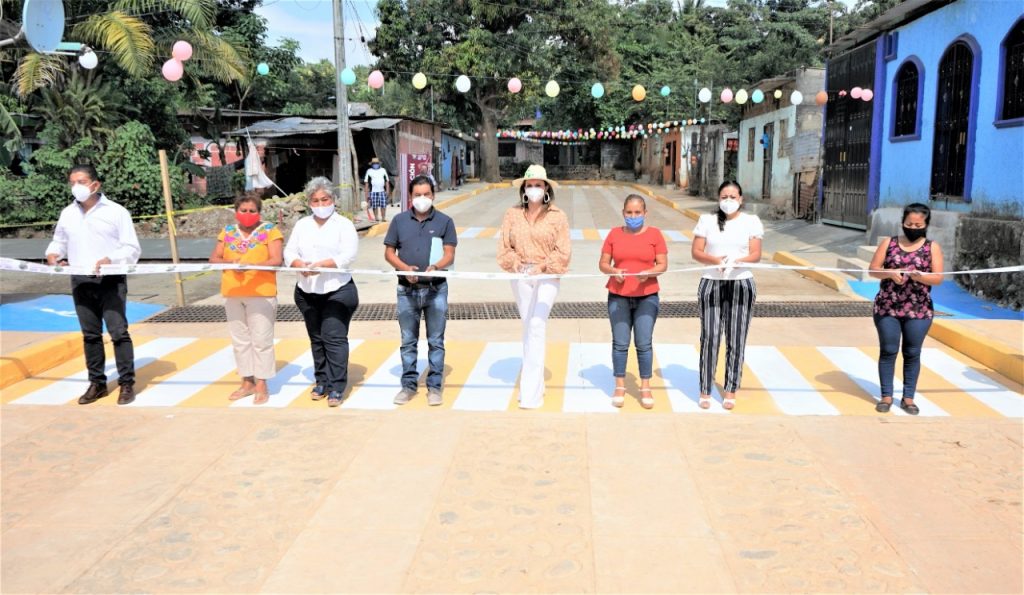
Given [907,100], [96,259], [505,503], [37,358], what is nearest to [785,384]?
[505,503]

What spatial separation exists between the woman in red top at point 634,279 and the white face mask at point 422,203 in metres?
1.35

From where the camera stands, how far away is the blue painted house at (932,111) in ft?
35.3

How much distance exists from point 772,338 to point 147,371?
6.20 metres

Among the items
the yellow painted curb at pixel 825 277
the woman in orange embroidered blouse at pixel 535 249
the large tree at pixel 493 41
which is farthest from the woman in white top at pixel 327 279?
the large tree at pixel 493 41

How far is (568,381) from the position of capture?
6.86 metres

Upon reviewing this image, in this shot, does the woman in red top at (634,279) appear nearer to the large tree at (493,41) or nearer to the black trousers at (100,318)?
the black trousers at (100,318)

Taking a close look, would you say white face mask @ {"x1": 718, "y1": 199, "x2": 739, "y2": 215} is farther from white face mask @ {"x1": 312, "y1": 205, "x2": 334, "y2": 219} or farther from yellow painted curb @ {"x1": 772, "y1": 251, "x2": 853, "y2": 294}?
yellow painted curb @ {"x1": 772, "y1": 251, "x2": 853, "y2": 294}

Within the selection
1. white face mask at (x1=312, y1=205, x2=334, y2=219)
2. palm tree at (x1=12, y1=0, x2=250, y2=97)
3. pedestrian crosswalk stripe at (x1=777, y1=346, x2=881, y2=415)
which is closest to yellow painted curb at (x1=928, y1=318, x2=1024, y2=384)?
pedestrian crosswalk stripe at (x1=777, y1=346, x2=881, y2=415)

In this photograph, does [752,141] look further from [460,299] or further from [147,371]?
[147,371]

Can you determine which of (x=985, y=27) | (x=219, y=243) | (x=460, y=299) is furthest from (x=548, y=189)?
(x=985, y=27)

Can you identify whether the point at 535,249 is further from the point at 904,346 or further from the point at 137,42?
the point at 137,42

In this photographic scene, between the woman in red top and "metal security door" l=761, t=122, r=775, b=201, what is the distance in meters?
20.3

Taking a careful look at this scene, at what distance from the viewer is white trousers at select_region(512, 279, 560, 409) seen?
590 cm

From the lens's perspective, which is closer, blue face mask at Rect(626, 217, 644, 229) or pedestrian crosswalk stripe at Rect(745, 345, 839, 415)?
blue face mask at Rect(626, 217, 644, 229)
